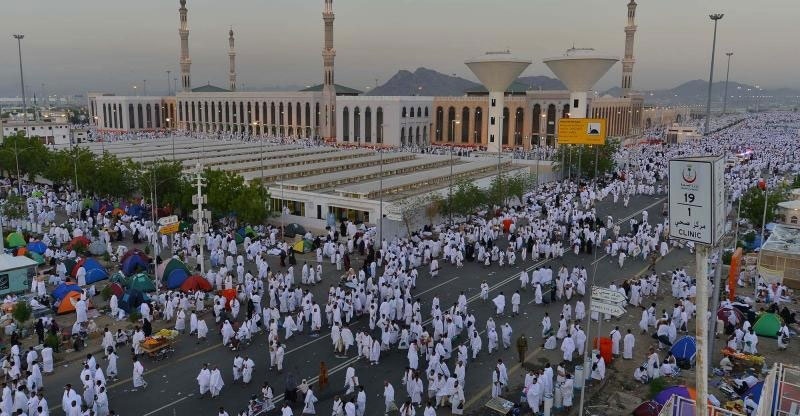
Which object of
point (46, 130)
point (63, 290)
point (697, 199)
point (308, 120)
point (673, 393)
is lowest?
point (63, 290)

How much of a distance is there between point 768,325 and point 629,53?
76.7m

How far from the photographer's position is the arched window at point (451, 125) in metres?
72.8

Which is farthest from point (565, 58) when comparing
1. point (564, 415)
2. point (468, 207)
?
point (564, 415)

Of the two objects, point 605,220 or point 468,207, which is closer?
point 468,207

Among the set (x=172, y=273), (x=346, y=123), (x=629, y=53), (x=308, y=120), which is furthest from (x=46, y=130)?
(x=629, y=53)

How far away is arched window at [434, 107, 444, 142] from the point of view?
74000 mm

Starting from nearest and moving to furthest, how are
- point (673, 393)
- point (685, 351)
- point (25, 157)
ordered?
point (673, 393)
point (685, 351)
point (25, 157)

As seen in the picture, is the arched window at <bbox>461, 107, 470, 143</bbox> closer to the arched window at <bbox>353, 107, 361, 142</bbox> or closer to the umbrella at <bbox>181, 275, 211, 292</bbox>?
the arched window at <bbox>353, 107, 361, 142</bbox>

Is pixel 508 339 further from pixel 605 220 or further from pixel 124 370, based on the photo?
pixel 605 220

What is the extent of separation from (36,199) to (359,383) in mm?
24131

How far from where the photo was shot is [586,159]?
133 ft

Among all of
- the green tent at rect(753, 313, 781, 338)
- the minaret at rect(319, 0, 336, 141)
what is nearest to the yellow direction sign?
the green tent at rect(753, 313, 781, 338)

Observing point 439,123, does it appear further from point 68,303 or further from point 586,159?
point 68,303

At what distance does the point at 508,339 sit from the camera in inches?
567
